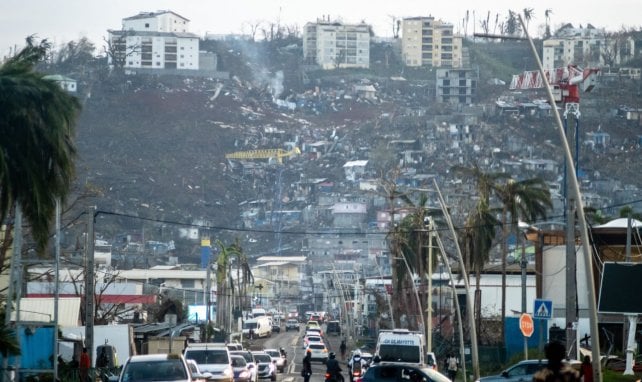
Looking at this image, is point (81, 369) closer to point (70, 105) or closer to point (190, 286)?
point (70, 105)

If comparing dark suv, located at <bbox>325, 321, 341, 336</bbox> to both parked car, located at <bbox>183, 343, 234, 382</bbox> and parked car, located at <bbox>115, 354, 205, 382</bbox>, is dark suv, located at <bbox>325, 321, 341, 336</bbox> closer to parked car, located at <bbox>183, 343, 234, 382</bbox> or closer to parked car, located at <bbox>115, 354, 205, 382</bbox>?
parked car, located at <bbox>183, 343, 234, 382</bbox>

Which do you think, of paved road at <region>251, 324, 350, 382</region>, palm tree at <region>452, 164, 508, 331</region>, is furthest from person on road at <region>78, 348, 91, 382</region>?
palm tree at <region>452, 164, 508, 331</region>

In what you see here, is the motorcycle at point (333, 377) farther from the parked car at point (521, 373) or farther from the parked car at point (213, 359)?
the parked car at point (521, 373)

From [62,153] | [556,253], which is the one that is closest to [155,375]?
[62,153]

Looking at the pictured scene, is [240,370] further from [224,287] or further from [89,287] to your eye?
[224,287]

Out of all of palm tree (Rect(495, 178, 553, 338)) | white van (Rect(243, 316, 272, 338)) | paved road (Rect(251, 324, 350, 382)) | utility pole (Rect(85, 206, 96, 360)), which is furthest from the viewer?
white van (Rect(243, 316, 272, 338))

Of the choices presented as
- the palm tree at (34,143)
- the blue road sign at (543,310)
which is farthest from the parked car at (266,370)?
the palm tree at (34,143)
